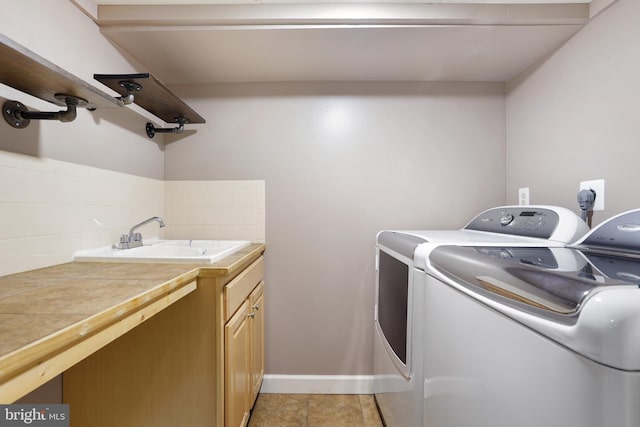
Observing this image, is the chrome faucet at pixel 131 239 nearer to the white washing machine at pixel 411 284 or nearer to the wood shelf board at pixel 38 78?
the wood shelf board at pixel 38 78

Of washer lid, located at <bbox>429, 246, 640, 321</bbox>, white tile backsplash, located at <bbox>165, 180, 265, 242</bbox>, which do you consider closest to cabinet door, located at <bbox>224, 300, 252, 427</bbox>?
white tile backsplash, located at <bbox>165, 180, 265, 242</bbox>

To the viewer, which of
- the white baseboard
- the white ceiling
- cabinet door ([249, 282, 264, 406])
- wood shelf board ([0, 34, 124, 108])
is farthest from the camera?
the white baseboard

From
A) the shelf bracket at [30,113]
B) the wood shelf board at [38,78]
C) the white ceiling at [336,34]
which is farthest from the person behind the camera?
the white ceiling at [336,34]

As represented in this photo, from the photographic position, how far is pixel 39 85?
908mm

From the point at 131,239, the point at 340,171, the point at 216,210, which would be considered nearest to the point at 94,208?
the point at 131,239

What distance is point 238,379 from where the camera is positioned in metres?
1.28

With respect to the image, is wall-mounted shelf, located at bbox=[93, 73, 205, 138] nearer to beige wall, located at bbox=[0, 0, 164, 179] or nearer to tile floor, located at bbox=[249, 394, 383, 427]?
beige wall, located at bbox=[0, 0, 164, 179]

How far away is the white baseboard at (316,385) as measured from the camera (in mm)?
1866

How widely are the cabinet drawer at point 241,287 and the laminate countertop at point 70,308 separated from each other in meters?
0.12

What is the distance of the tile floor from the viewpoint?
62.5 inches

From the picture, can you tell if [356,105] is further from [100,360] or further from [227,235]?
[100,360]

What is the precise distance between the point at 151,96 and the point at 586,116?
2.08 metres

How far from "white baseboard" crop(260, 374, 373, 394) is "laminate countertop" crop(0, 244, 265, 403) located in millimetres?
1161

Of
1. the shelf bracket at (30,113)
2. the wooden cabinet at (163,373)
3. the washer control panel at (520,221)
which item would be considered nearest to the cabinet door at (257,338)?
the wooden cabinet at (163,373)
